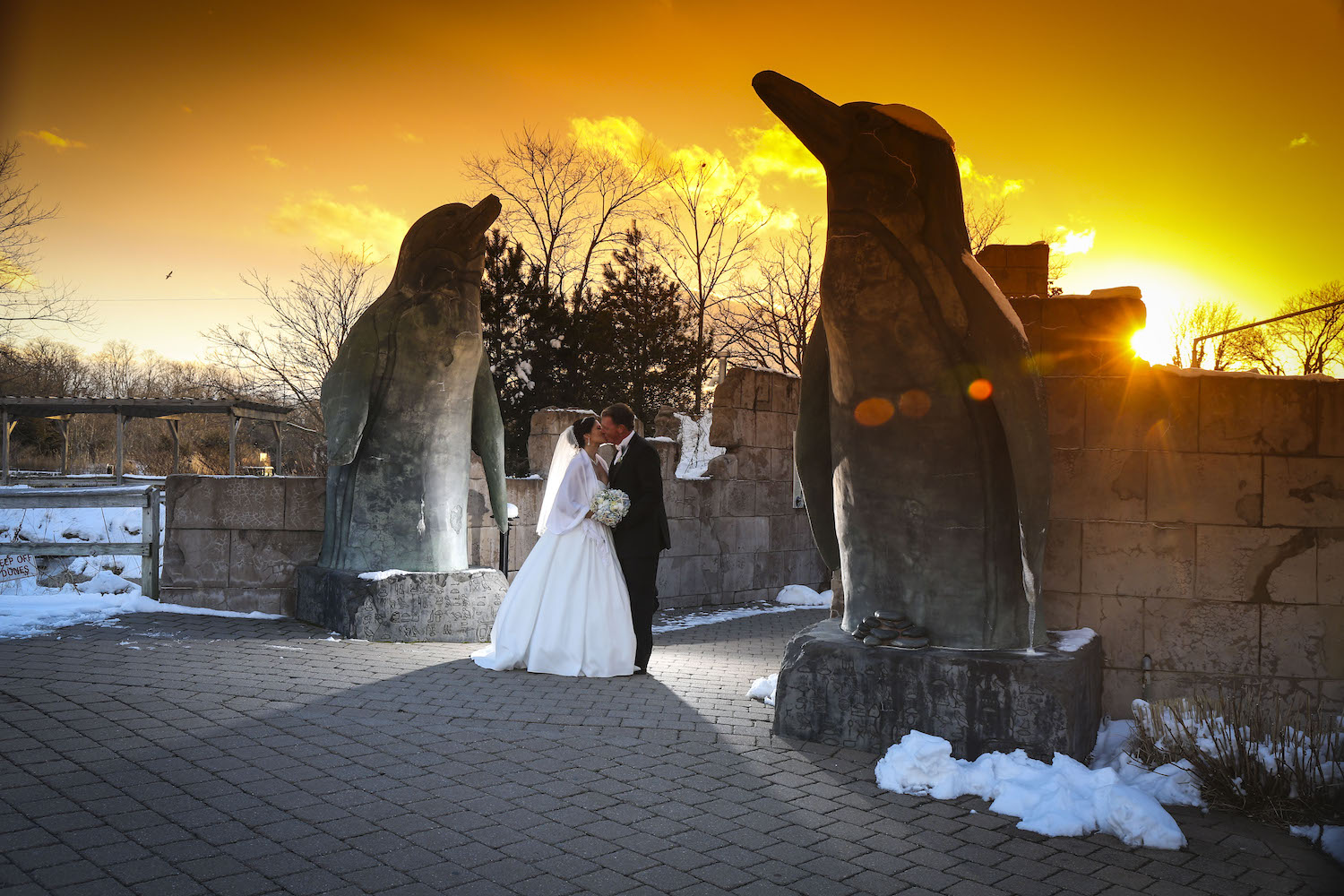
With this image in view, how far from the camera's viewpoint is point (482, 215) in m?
7.47

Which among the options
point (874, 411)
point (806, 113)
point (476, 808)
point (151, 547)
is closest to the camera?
point (476, 808)

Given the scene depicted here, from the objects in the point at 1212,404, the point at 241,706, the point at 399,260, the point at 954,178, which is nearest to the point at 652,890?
the point at 241,706

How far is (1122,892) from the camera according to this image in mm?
3008

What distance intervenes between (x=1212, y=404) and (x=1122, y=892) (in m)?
3.10

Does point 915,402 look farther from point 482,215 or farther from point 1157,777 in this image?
point 482,215

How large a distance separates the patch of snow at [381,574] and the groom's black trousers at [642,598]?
6.06 feet

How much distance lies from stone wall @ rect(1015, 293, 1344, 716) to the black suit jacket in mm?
2670

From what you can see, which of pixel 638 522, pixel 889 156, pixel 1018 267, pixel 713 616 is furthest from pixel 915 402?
pixel 713 616

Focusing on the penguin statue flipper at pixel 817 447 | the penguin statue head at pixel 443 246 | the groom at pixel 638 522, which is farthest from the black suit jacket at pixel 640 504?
the penguin statue head at pixel 443 246

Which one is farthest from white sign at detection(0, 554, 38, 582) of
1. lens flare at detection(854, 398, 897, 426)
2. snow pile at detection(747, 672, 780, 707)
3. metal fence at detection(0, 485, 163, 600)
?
lens flare at detection(854, 398, 897, 426)

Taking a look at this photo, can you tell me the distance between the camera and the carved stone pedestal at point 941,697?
13.6ft

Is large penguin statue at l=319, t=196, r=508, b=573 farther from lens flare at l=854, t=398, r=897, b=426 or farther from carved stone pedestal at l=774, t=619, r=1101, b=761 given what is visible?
lens flare at l=854, t=398, r=897, b=426

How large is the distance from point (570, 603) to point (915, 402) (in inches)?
118

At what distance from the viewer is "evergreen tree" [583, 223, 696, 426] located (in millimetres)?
23281
